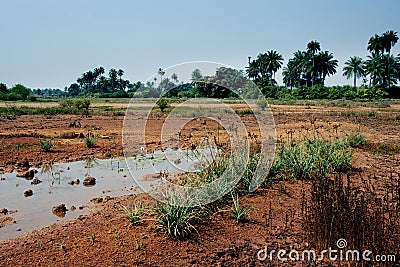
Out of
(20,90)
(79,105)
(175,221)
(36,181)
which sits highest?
(20,90)

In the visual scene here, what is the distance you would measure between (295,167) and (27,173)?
213 inches

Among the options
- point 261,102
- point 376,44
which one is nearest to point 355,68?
point 376,44

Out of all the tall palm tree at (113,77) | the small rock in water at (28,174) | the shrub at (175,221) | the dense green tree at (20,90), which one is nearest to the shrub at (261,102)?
the small rock in water at (28,174)

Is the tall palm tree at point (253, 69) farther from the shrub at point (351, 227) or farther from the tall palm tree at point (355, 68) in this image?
the shrub at point (351, 227)

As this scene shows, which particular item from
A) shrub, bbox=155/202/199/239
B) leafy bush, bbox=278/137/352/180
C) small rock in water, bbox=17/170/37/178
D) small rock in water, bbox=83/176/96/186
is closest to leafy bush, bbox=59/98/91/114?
small rock in water, bbox=17/170/37/178

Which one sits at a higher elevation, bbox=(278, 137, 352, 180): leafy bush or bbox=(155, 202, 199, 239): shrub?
bbox=(278, 137, 352, 180): leafy bush

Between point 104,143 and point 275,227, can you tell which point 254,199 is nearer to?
point 275,227

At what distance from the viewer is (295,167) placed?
5.79 meters

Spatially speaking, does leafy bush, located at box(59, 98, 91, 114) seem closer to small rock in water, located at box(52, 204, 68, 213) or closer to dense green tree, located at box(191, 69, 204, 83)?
dense green tree, located at box(191, 69, 204, 83)

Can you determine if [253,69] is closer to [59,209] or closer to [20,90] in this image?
[20,90]

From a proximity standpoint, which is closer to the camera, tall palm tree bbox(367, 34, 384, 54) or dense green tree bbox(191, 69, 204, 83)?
dense green tree bbox(191, 69, 204, 83)

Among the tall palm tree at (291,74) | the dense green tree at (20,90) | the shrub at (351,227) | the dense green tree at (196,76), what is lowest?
the shrub at (351,227)

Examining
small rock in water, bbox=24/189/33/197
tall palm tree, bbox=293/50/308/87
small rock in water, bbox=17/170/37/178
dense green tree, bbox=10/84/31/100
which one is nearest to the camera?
small rock in water, bbox=24/189/33/197

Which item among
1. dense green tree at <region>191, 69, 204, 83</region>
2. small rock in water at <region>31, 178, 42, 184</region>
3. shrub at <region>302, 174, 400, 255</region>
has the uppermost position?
dense green tree at <region>191, 69, 204, 83</region>
